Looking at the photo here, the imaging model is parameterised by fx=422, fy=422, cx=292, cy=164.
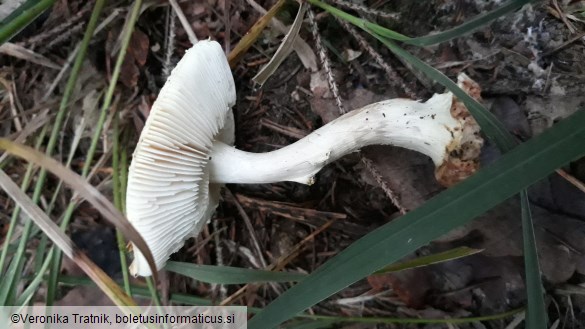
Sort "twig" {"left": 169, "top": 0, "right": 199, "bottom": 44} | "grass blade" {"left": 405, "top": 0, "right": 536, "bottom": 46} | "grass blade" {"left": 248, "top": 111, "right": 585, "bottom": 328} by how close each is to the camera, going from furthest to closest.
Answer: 1. "twig" {"left": 169, "top": 0, "right": 199, "bottom": 44}
2. "grass blade" {"left": 405, "top": 0, "right": 536, "bottom": 46}
3. "grass blade" {"left": 248, "top": 111, "right": 585, "bottom": 328}

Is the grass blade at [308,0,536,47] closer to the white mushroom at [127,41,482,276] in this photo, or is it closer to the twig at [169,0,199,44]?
the white mushroom at [127,41,482,276]

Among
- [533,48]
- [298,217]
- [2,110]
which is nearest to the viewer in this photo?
[533,48]

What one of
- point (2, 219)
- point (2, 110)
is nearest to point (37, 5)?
point (2, 110)

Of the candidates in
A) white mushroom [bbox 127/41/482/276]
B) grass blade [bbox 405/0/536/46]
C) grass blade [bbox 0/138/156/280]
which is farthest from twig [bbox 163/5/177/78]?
grass blade [bbox 405/0/536/46]

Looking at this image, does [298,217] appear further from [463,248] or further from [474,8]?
[474,8]

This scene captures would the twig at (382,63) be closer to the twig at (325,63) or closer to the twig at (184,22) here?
the twig at (325,63)

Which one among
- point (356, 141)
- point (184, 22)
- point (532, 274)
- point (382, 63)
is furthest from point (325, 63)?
point (532, 274)

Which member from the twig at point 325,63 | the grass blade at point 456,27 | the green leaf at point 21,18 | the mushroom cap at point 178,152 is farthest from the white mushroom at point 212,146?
the green leaf at point 21,18

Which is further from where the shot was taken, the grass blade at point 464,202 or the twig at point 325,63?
the twig at point 325,63
